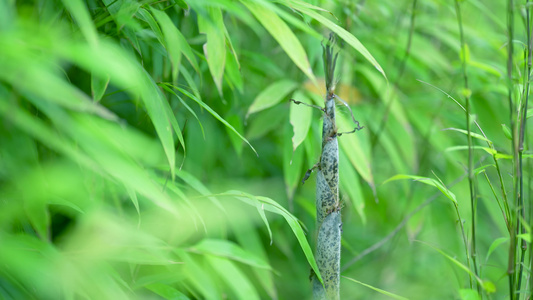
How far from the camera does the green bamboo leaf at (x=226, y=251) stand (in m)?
0.55

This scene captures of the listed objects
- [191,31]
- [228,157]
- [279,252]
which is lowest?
[279,252]

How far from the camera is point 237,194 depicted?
529 millimetres

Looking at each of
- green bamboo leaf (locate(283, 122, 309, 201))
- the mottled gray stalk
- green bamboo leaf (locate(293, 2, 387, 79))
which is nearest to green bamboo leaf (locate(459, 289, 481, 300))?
the mottled gray stalk

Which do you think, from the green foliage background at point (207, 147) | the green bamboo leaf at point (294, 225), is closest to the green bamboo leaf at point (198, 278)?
the green foliage background at point (207, 147)

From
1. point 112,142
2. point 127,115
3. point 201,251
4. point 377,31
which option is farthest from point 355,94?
point 112,142

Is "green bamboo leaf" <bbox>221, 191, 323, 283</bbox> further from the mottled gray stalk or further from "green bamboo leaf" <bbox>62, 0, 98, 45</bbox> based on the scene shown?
"green bamboo leaf" <bbox>62, 0, 98, 45</bbox>

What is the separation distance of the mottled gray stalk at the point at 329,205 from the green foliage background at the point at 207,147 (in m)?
0.03

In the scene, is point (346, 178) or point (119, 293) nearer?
point (119, 293)

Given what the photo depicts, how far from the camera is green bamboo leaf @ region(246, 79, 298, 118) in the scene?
788 millimetres

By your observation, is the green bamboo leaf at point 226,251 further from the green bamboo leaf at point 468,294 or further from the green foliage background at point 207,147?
the green bamboo leaf at point 468,294

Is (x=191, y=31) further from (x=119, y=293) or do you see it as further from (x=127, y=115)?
(x=119, y=293)

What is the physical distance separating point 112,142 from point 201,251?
200 millimetres

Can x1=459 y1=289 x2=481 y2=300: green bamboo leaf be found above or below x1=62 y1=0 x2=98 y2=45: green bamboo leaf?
below

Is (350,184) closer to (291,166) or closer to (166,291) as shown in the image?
(291,166)
